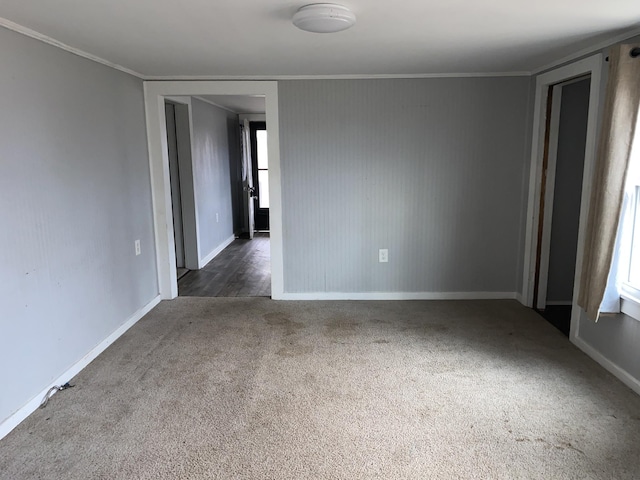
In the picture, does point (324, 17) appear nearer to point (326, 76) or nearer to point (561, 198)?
point (326, 76)

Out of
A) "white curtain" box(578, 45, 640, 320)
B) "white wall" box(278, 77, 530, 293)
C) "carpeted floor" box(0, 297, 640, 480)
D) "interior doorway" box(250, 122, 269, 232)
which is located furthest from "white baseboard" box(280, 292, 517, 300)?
"interior doorway" box(250, 122, 269, 232)

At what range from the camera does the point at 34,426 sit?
2301mm

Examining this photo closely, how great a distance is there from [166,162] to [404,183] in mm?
2169

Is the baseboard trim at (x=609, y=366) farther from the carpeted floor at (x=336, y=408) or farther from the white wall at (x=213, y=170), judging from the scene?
the white wall at (x=213, y=170)

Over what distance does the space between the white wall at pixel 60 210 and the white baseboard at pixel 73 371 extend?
0.10 ft

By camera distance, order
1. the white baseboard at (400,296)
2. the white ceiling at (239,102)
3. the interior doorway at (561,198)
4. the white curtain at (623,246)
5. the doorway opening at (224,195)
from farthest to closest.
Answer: the white ceiling at (239,102)
the doorway opening at (224,195)
the white baseboard at (400,296)
the interior doorway at (561,198)
the white curtain at (623,246)

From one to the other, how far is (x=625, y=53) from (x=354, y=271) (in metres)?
→ 2.59

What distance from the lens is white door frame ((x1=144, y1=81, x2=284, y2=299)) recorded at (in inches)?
154

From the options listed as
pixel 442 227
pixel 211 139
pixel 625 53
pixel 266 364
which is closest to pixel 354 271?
pixel 442 227

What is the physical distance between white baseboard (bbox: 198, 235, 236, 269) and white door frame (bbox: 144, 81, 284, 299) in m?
1.30

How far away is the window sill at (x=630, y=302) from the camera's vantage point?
2574 mm

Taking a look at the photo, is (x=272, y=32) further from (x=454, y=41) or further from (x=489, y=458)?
→ (x=489, y=458)

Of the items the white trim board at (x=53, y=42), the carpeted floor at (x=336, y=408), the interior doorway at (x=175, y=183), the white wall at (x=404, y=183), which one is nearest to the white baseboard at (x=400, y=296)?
the white wall at (x=404, y=183)

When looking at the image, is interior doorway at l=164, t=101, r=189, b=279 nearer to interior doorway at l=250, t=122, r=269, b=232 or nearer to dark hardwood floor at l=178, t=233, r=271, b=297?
dark hardwood floor at l=178, t=233, r=271, b=297
